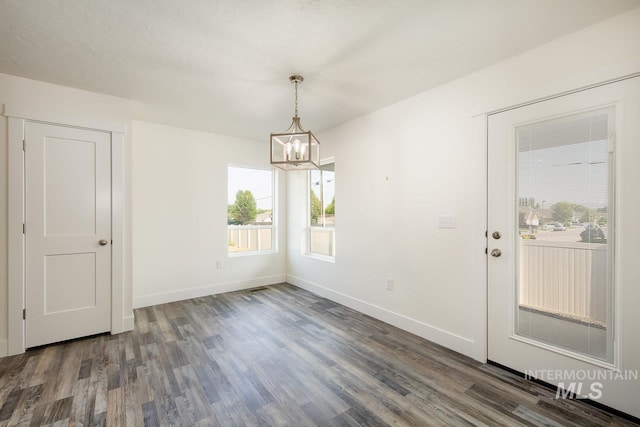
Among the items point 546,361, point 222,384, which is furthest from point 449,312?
point 222,384

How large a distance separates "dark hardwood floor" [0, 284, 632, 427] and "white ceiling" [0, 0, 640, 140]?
2.62 m

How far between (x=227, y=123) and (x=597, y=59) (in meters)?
3.87

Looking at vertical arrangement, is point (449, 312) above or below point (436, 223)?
below

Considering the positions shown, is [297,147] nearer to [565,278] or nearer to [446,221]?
[446,221]

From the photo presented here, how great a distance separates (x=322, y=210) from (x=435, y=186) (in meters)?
2.11

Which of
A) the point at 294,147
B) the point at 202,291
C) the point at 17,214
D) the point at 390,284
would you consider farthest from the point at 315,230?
the point at 17,214

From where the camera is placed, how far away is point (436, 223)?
113 inches

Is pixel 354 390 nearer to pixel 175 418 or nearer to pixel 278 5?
pixel 175 418

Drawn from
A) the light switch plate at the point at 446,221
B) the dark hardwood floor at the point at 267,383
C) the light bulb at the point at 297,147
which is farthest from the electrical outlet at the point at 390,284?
the light bulb at the point at 297,147

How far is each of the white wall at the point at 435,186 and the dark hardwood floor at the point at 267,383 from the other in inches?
17.6

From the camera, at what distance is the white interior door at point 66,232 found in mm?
2701

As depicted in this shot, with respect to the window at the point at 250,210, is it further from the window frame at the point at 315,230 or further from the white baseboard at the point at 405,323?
the white baseboard at the point at 405,323

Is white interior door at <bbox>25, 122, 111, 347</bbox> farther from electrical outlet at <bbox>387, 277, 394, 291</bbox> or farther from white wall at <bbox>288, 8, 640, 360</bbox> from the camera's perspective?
electrical outlet at <bbox>387, 277, 394, 291</bbox>

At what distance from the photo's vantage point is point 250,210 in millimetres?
4961
